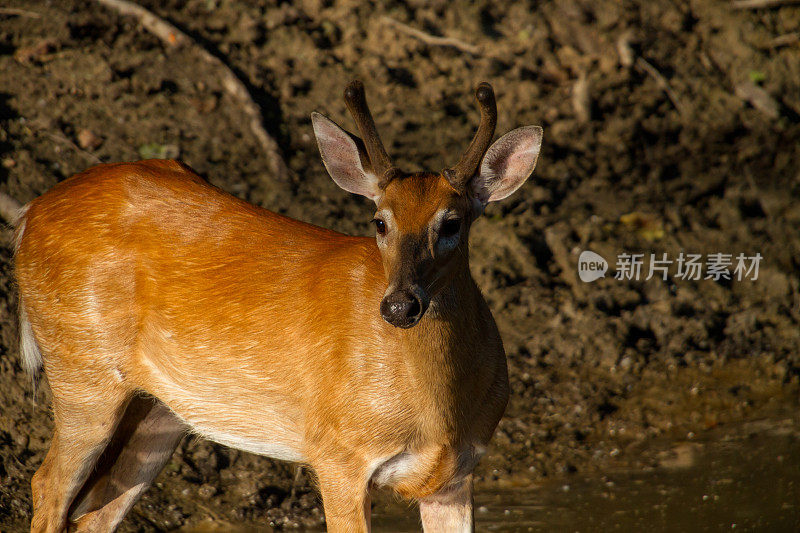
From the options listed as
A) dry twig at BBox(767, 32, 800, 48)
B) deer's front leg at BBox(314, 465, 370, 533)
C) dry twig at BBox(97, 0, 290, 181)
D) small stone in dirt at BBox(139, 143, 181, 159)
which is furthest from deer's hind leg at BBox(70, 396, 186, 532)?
dry twig at BBox(767, 32, 800, 48)

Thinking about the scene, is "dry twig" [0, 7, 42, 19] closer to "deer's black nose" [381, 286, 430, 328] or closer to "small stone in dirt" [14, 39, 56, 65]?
"small stone in dirt" [14, 39, 56, 65]

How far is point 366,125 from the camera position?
4.40 m

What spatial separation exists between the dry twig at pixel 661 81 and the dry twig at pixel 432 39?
150cm

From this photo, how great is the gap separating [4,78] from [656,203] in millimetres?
5249

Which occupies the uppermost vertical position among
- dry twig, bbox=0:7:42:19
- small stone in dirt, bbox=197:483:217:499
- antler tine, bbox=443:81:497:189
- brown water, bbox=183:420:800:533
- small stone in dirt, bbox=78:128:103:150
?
antler tine, bbox=443:81:497:189

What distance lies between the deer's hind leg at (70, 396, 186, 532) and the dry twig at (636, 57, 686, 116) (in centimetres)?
583

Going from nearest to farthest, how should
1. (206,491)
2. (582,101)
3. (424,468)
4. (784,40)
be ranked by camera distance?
(424,468), (206,491), (582,101), (784,40)

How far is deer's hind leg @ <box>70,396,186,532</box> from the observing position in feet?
16.8

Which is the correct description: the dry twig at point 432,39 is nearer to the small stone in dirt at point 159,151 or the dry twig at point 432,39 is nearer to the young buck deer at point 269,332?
the small stone in dirt at point 159,151

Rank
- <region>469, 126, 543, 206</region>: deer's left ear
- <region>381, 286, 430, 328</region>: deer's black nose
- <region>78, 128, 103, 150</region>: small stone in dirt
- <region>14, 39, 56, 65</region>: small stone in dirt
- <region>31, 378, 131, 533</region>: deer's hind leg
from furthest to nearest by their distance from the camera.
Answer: <region>14, 39, 56, 65</region>: small stone in dirt → <region>78, 128, 103, 150</region>: small stone in dirt → <region>31, 378, 131, 533</region>: deer's hind leg → <region>469, 126, 543, 206</region>: deer's left ear → <region>381, 286, 430, 328</region>: deer's black nose

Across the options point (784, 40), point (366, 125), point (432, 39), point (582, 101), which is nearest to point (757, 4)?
point (784, 40)

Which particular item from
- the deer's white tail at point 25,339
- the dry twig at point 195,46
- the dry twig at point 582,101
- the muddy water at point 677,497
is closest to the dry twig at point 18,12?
the dry twig at point 195,46

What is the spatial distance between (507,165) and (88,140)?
4410 mm

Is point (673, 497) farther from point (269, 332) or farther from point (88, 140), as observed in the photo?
point (88, 140)
